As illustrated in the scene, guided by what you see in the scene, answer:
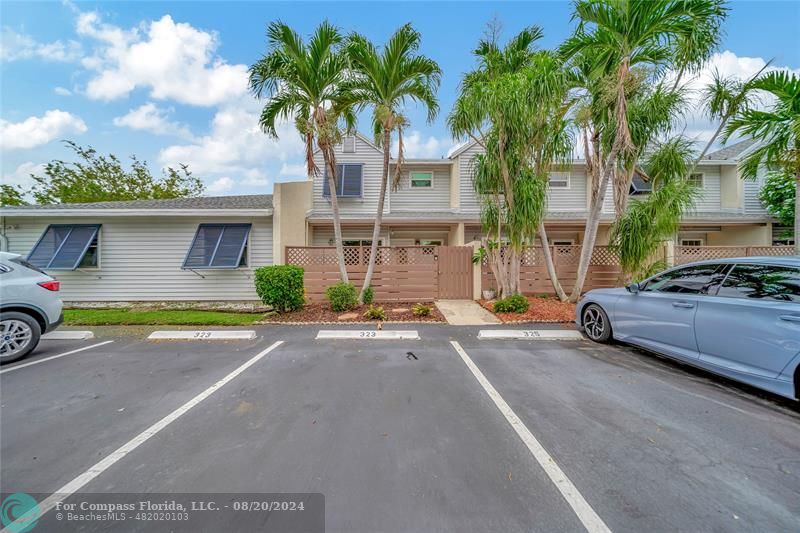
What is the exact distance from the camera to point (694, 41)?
643 cm

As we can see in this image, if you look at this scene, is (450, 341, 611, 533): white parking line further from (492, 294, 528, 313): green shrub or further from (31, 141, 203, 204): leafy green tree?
(31, 141, 203, 204): leafy green tree

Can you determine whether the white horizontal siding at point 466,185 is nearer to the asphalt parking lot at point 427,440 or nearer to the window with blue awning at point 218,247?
the window with blue awning at point 218,247

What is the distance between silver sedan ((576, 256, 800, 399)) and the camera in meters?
3.14

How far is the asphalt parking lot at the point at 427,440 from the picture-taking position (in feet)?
6.26

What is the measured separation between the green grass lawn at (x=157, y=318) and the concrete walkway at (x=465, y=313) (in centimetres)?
469

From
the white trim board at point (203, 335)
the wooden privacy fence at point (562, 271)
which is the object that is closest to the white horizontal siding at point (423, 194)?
the wooden privacy fence at point (562, 271)

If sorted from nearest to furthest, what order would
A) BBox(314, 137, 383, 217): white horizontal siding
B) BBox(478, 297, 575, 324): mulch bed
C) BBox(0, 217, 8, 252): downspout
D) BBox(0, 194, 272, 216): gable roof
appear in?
BBox(478, 297, 575, 324): mulch bed
BBox(0, 194, 272, 216): gable roof
BBox(0, 217, 8, 252): downspout
BBox(314, 137, 383, 217): white horizontal siding

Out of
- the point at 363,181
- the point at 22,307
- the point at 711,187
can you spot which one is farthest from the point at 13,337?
the point at 711,187

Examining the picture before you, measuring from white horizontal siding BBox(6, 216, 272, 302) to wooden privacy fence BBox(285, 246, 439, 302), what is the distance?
2219 mm

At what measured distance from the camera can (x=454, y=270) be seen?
374 inches

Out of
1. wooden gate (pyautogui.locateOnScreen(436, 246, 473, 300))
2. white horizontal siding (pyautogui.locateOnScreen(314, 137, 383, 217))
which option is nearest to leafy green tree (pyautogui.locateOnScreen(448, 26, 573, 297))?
wooden gate (pyautogui.locateOnScreen(436, 246, 473, 300))

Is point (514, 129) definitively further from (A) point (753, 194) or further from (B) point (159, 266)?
(A) point (753, 194)

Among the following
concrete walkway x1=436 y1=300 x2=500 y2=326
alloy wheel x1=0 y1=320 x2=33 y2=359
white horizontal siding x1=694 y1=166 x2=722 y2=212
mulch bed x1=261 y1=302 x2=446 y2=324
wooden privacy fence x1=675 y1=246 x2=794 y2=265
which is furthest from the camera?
white horizontal siding x1=694 y1=166 x2=722 y2=212

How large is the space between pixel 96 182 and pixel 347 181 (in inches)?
843
